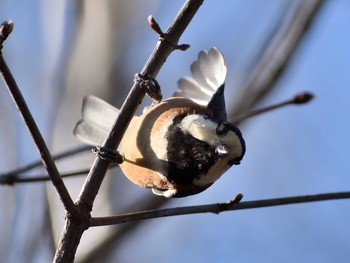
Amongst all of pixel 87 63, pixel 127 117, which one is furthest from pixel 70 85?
pixel 127 117

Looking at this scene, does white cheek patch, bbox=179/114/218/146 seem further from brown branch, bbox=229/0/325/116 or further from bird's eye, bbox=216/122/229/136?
brown branch, bbox=229/0/325/116

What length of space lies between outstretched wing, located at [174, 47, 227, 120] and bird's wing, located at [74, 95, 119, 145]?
0.31 m

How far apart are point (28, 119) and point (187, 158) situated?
0.59m

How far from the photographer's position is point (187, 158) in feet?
5.25

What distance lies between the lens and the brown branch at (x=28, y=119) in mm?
1068

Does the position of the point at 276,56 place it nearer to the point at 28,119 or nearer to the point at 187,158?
the point at 187,158

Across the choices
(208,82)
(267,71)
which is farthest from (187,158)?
(267,71)

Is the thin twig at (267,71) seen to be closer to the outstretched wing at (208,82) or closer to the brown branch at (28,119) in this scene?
the outstretched wing at (208,82)

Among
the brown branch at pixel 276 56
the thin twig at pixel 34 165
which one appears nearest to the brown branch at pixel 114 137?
the thin twig at pixel 34 165

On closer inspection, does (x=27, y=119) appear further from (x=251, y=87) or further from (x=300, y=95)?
(x=251, y=87)

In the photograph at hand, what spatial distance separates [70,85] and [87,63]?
5.4 inches

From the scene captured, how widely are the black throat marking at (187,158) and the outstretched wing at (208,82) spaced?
0.19 metres

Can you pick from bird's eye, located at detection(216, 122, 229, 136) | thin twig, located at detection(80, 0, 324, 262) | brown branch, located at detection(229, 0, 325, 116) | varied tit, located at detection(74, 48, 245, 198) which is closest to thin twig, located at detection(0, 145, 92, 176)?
varied tit, located at detection(74, 48, 245, 198)

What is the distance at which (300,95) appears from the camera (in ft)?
5.17
